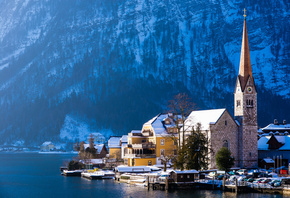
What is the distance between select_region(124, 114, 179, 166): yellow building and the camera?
106312 mm

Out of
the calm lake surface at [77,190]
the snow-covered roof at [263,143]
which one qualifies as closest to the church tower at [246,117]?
the snow-covered roof at [263,143]

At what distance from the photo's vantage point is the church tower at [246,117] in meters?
98.6

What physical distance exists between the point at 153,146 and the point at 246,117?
19034mm

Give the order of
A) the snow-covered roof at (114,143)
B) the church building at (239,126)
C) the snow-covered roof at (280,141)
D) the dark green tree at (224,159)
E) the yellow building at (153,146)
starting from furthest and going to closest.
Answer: the snow-covered roof at (114,143)
the yellow building at (153,146)
the snow-covered roof at (280,141)
the church building at (239,126)
the dark green tree at (224,159)

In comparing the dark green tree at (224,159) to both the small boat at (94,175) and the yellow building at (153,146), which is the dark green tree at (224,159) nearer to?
the yellow building at (153,146)

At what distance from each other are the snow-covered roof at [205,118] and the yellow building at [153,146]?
460 cm

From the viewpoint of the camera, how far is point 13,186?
303ft

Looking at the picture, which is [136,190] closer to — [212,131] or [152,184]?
[152,184]

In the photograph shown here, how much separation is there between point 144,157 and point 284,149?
26.0m

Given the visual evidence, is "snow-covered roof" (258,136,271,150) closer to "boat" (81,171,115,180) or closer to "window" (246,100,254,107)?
"window" (246,100,254,107)

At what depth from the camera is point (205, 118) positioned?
98938 millimetres

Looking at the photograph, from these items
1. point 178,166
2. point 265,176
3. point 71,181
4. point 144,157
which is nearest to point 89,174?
point 71,181

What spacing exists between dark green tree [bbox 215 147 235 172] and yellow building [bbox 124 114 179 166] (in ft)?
49.5

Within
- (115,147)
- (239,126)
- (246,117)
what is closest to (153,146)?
(239,126)
